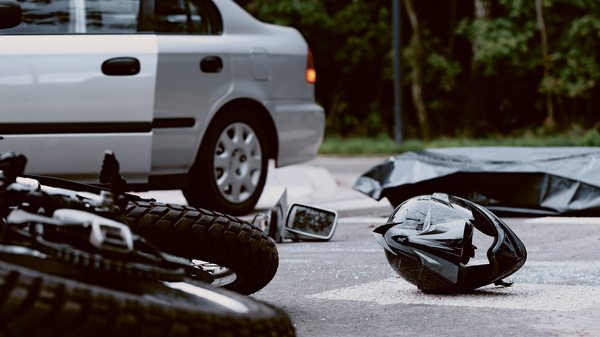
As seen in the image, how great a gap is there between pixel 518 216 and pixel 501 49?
19.5 m

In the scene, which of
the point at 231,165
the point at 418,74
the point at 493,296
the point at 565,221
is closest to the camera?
the point at 493,296

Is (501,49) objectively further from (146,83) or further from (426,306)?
(426,306)

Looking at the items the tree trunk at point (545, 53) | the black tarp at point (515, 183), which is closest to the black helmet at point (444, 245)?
the black tarp at point (515, 183)

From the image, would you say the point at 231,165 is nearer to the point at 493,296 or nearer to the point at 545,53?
the point at 493,296

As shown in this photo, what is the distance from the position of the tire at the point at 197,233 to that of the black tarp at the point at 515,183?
4423 millimetres

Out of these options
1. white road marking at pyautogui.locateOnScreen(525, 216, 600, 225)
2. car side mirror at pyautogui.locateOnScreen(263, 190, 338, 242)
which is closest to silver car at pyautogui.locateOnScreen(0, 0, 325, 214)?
car side mirror at pyautogui.locateOnScreen(263, 190, 338, 242)

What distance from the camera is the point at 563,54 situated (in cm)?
2691

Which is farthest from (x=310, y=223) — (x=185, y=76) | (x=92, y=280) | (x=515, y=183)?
(x=92, y=280)

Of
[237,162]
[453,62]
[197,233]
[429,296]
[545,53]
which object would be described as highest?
[197,233]

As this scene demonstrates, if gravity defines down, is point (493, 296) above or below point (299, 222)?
above

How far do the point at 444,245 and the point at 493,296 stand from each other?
32 centimetres

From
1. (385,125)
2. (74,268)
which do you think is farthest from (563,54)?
(74,268)

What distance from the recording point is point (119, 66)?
7070mm

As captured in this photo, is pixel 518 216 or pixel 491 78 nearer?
pixel 518 216
